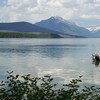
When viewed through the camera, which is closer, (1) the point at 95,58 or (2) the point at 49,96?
(2) the point at 49,96

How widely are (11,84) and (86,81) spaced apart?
29.4m

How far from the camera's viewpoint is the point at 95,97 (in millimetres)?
15117

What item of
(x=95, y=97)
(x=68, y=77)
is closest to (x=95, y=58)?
(x=68, y=77)

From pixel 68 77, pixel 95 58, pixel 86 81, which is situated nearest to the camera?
pixel 86 81

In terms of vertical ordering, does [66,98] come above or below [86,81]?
above

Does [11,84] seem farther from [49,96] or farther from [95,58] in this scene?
[95,58]

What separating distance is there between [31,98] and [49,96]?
2.91ft

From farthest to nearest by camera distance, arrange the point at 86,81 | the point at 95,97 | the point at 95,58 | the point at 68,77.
Result: the point at 95,58, the point at 68,77, the point at 86,81, the point at 95,97

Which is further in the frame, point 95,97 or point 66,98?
point 95,97

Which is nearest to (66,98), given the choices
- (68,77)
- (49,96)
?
(49,96)

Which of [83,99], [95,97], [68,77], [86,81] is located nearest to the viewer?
[83,99]

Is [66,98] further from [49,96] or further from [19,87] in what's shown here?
[19,87]

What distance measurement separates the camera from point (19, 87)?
13883 millimetres

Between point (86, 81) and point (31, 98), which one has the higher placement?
point (31, 98)
